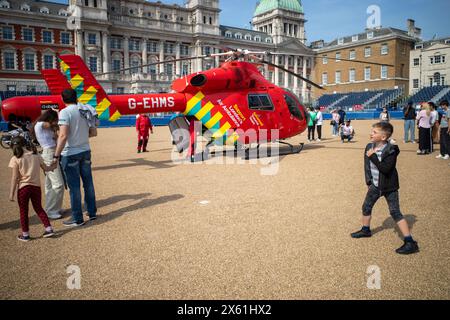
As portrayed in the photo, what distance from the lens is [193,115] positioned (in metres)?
10.5

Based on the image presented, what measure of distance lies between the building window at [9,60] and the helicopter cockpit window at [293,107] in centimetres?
5041

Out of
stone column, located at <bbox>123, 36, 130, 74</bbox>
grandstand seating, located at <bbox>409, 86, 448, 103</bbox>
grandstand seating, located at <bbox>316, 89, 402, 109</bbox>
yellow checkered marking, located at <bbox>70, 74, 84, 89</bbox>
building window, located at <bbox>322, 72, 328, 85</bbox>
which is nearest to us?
yellow checkered marking, located at <bbox>70, 74, 84, 89</bbox>

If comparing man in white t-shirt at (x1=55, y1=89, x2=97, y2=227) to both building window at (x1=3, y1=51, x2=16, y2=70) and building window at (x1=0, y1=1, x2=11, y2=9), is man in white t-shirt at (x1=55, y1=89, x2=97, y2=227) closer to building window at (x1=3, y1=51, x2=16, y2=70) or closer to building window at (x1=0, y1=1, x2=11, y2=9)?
building window at (x1=3, y1=51, x2=16, y2=70)

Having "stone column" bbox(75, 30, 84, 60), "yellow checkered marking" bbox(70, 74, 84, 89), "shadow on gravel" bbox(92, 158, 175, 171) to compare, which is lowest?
"shadow on gravel" bbox(92, 158, 175, 171)

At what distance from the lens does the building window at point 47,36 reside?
159ft

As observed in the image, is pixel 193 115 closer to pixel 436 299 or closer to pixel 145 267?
pixel 145 267

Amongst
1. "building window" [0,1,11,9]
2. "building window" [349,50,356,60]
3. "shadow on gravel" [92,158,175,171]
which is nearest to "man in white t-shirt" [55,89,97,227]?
"shadow on gravel" [92,158,175,171]

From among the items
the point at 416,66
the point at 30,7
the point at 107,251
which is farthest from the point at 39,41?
the point at 416,66

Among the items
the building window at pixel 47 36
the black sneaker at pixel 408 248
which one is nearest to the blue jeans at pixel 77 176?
the black sneaker at pixel 408 248

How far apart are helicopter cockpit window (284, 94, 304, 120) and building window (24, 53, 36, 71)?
164 feet

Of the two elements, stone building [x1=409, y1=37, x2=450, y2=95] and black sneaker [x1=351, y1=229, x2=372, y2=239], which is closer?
black sneaker [x1=351, y1=229, x2=372, y2=239]

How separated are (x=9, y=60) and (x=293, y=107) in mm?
50915

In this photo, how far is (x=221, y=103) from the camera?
34.6 ft

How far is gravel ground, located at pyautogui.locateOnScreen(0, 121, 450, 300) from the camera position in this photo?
3.30 meters
